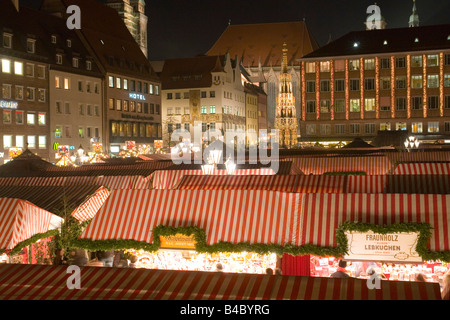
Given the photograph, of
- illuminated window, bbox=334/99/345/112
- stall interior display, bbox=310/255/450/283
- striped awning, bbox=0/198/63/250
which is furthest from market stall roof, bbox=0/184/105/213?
illuminated window, bbox=334/99/345/112

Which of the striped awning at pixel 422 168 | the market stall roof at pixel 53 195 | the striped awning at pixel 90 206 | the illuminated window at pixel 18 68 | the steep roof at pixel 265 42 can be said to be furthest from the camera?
the steep roof at pixel 265 42

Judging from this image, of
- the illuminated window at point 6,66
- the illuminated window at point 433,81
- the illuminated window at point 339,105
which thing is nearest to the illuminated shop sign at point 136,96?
the illuminated window at point 6,66

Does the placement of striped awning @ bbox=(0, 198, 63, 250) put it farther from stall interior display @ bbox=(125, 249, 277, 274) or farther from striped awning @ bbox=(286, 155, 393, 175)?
striped awning @ bbox=(286, 155, 393, 175)

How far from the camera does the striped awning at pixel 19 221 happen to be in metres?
12.6

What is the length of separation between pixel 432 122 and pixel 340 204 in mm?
60857

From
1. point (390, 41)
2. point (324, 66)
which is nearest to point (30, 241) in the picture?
point (324, 66)

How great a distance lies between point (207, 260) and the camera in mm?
12875

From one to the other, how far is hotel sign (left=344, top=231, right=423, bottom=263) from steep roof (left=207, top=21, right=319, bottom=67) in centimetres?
11006

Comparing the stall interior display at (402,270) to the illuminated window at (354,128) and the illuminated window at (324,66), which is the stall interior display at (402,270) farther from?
the illuminated window at (324,66)

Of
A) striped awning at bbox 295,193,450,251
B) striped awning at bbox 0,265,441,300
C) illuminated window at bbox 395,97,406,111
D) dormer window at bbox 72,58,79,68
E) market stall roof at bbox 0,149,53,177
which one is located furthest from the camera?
illuminated window at bbox 395,97,406,111

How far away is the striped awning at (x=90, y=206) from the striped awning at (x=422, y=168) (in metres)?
10.7

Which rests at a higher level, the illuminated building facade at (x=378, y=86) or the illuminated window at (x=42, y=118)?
the illuminated building facade at (x=378, y=86)

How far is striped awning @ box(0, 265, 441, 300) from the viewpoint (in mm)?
6695
